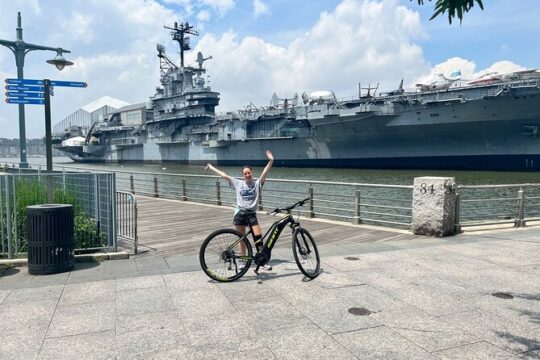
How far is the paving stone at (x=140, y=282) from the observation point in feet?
19.1

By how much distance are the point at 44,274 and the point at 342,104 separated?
175 feet

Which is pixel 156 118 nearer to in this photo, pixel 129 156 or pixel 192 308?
pixel 129 156

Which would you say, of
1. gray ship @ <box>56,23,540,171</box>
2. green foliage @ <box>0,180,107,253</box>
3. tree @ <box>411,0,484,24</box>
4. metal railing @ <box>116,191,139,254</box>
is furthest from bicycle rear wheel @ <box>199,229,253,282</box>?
A: gray ship @ <box>56,23,540,171</box>

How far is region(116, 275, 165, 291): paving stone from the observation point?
19.1 ft

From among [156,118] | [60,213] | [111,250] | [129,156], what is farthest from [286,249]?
[129,156]

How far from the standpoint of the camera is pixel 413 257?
24.7 feet

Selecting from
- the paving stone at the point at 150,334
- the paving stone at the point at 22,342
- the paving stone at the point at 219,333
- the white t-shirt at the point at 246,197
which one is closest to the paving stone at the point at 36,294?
the paving stone at the point at 22,342

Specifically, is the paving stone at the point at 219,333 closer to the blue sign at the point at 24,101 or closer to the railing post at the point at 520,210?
the blue sign at the point at 24,101

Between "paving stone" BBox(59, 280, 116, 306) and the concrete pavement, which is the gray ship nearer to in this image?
the concrete pavement

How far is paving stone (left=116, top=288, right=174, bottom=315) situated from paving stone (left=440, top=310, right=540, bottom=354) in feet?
10.5

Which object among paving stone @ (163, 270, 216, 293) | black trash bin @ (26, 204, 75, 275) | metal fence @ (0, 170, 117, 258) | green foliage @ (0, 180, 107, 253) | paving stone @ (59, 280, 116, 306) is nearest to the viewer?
paving stone @ (59, 280, 116, 306)

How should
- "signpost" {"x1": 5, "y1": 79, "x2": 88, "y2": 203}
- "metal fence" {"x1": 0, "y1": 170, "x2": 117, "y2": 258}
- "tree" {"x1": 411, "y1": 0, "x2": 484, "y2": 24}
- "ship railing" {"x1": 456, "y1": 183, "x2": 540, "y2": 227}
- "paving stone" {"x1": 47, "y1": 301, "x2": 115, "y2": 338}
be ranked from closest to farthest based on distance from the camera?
"tree" {"x1": 411, "y1": 0, "x2": 484, "y2": 24}, "paving stone" {"x1": 47, "y1": 301, "x2": 115, "y2": 338}, "metal fence" {"x1": 0, "y1": 170, "x2": 117, "y2": 258}, "signpost" {"x1": 5, "y1": 79, "x2": 88, "y2": 203}, "ship railing" {"x1": 456, "y1": 183, "x2": 540, "y2": 227}

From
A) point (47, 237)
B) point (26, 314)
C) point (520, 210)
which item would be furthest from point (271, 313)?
point (520, 210)

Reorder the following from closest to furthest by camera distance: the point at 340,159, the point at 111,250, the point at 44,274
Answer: the point at 44,274 → the point at 111,250 → the point at 340,159
